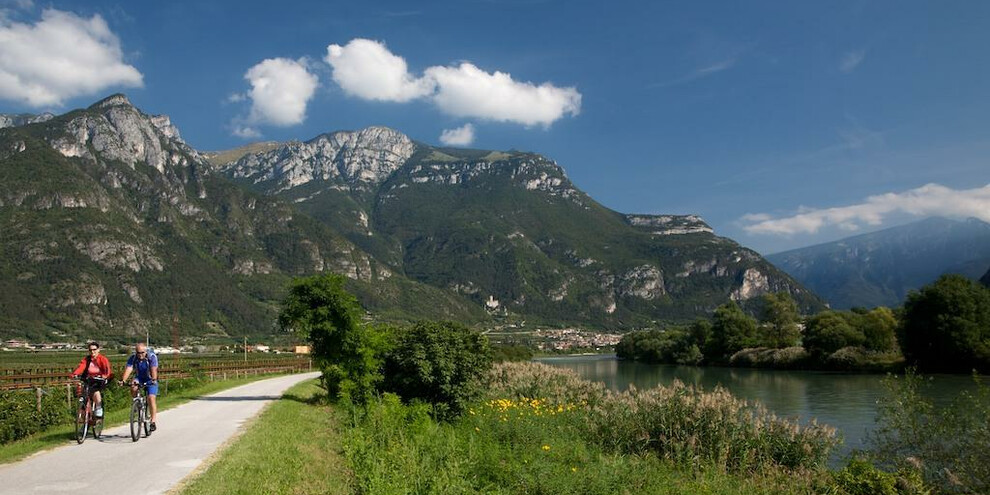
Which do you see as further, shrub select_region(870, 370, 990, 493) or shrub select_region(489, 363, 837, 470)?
shrub select_region(489, 363, 837, 470)

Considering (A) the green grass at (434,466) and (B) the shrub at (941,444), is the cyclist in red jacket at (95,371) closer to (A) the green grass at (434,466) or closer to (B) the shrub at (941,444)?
(A) the green grass at (434,466)

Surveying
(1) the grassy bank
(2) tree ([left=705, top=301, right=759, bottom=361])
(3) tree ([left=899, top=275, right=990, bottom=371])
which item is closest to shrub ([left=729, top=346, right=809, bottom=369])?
(2) tree ([left=705, top=301, right=759, bottom=361])

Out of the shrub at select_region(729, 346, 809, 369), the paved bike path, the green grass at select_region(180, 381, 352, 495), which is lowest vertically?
the shrub at select_region(729, 346, 809, 369)

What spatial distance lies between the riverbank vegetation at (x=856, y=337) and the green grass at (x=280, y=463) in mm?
40940

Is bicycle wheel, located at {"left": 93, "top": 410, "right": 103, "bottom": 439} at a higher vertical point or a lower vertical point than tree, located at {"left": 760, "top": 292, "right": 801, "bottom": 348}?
higher

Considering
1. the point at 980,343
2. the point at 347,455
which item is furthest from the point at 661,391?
the point at 980,343

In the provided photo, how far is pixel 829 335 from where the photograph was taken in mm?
72875

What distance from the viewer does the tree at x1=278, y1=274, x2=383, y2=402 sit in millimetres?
27578

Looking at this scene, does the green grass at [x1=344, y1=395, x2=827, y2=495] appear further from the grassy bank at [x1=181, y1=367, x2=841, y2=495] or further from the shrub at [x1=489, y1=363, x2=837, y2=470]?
the shrub at [x1=489, y1=363, x2=837, y2=470]

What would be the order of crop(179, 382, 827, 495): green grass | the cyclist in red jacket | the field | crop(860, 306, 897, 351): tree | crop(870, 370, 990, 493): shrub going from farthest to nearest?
crop(860, 306, 897, 351): tree, the field, crop(870, 370, 990, 493): shrub, the cyclist in red jacket, crop(179, 382, 827, 495): green grass

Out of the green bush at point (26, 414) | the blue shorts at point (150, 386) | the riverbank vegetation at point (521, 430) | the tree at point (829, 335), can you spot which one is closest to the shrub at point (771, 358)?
the tree at point (829, 335)

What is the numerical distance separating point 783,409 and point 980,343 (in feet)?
105

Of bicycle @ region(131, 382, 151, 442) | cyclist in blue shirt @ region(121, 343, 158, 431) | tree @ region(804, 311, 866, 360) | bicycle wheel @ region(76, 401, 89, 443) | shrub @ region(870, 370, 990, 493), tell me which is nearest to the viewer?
bicycle wheel @ region(76, 401, 89, 443)

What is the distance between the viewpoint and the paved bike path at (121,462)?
9.51 m
